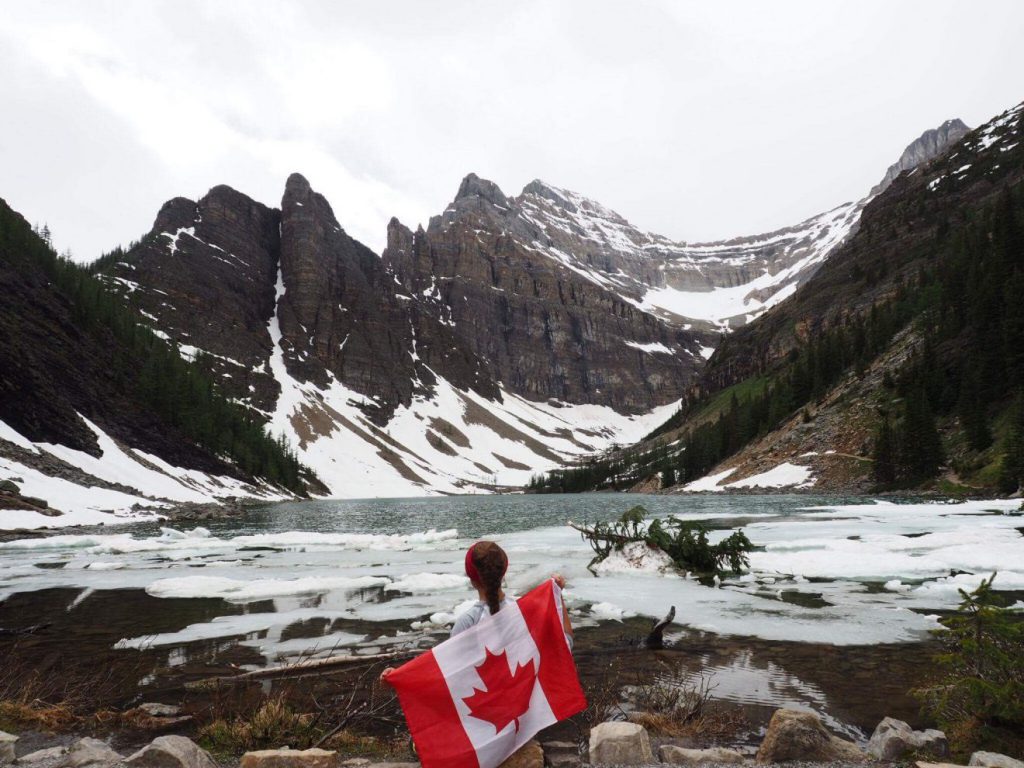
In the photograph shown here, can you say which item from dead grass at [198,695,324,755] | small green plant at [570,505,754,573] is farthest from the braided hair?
small green plant at [570,505,754,573]

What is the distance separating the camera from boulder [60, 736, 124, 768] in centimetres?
539

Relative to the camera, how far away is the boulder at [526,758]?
17.0 feet

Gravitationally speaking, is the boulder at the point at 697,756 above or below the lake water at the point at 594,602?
above

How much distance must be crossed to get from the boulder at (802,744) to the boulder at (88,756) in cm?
650

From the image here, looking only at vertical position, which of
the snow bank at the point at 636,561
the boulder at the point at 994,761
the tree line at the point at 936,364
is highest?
the tree line at the point at 936,364

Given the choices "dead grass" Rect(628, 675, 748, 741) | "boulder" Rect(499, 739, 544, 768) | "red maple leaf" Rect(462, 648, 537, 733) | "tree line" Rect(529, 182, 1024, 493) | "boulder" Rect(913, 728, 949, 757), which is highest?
"tree line" Rect(529, 182, 1024, 493)

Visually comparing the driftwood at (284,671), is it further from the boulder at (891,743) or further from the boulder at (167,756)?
the boulder at (891,743)

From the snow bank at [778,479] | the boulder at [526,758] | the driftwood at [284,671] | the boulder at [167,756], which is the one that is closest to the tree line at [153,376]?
the snow bank at [778,479]

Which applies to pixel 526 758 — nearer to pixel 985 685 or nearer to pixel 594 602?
pixel 985 685

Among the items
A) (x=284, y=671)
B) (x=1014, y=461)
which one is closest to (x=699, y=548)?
(x=284, y=671)

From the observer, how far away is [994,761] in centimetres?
484

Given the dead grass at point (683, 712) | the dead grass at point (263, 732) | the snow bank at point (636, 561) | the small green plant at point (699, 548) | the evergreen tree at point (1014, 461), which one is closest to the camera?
the dead grass at point (263, 732)

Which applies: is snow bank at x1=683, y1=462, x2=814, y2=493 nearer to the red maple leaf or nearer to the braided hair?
the red maple leaf

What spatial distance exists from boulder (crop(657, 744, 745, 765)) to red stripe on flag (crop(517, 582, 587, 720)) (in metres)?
1.21
